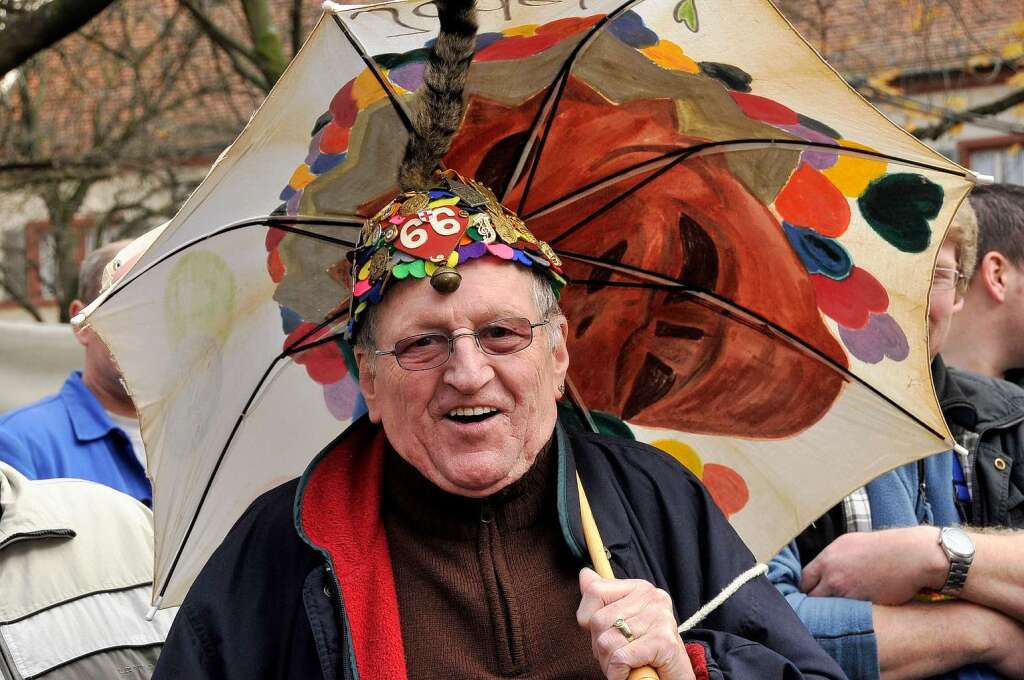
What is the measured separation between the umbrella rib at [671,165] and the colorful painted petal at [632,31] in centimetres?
37

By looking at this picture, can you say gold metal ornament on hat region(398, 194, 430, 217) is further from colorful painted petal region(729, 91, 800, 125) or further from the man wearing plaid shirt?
the man wearing plaid shirt

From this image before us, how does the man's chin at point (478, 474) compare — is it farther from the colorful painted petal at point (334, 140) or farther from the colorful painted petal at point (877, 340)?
the colorful painted petal at point (877, 340)

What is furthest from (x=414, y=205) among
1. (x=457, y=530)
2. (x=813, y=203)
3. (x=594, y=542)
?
(x=813, y=203)

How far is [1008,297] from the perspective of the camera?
4.29 metres

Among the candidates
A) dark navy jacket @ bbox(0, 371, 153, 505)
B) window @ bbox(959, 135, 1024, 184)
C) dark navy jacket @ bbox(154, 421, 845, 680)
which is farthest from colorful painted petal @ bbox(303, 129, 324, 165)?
window @ bbox(959, 135, 1024, 184)

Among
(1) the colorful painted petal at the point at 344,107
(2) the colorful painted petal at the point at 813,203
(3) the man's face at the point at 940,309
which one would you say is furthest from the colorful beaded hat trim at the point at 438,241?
(3) the man's face at the point at 940,309

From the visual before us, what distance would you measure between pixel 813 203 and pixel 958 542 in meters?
0.91

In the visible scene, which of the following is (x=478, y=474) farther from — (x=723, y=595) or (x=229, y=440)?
(x=229, y=440)

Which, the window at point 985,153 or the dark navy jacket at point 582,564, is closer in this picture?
the dark navy jacket at point 582,564

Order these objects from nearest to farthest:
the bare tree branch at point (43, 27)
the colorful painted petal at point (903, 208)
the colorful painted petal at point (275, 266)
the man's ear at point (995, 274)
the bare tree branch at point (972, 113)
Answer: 1. the colorful painted petal at point (903, 208)
2. the colorful painted petal at point (275, 266)
3. the man's ear at point (995, 274)
4. the bare tree branch at point (43, 27)
5. the bare tree branch at point (972, 113)

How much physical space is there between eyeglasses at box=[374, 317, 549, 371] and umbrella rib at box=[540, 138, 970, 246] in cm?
49

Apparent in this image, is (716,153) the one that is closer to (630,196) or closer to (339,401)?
(630,196)

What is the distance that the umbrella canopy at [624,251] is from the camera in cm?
276

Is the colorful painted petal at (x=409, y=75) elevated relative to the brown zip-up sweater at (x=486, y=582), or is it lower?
elevated
